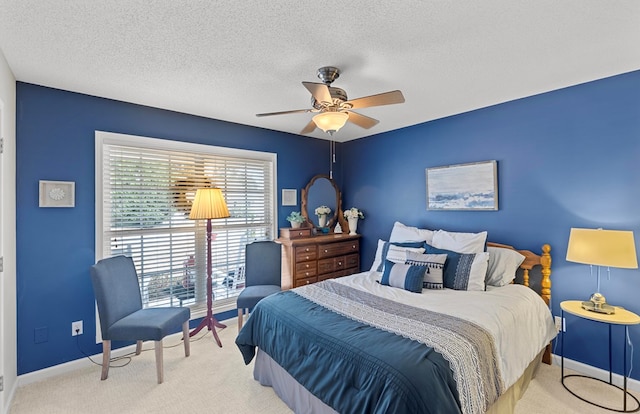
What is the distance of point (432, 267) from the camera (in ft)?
9.61

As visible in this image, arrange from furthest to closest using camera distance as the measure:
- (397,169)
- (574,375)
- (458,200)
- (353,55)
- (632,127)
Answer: (397,169) → (458,200) → (574,375) → (632,127) → (353,55)

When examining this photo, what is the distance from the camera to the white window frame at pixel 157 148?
117 inches

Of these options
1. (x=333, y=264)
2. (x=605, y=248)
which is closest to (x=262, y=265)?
(x=333, y=264)

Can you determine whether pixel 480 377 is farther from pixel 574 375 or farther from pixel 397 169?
pixel 397 169

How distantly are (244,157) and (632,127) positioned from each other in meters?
3.94

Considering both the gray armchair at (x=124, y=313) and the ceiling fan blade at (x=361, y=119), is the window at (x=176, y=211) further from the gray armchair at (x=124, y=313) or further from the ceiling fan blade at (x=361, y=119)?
the ceiling fan blade at (x=361, y=119)

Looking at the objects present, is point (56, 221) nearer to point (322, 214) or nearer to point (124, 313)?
point (124, 313)

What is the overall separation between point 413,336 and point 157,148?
3176mm

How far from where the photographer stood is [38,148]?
2.69m

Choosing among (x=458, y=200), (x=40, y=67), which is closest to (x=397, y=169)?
(x=458, y=200)

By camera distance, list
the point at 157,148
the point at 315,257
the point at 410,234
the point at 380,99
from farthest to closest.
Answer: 1. the point at 315,257
2. the point at 410,234
3. the point at 157,148
4. the point at 380,99

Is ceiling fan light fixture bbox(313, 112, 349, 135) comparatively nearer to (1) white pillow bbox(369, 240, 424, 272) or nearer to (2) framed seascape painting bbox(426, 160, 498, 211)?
(1) white pillow bbox(369, 240, 424, 272)

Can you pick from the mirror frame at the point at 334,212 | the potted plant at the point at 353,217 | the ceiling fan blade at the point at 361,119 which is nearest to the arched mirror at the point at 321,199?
the mirror frame at the point at 334,212

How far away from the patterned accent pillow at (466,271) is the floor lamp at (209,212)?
243 centimetres
